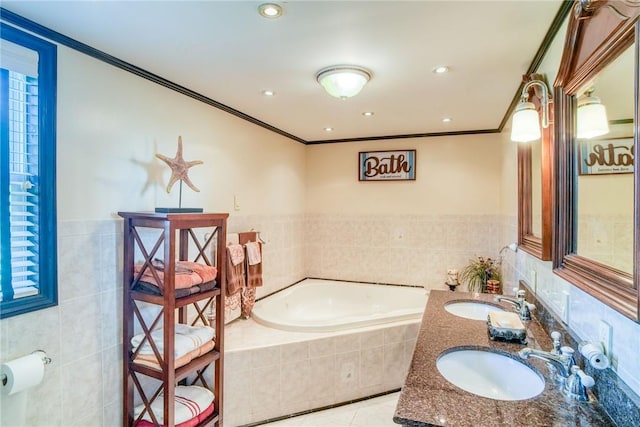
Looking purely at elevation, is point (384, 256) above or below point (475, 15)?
below

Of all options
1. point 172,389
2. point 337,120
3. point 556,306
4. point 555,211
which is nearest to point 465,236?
point 337,120

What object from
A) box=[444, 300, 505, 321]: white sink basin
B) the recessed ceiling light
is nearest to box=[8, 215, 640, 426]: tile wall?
box=[444, 300, 505, 321]: white sink basin

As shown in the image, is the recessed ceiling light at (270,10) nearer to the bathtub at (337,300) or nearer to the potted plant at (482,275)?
the bathtub at (337,300)

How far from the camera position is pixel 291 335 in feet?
8.89

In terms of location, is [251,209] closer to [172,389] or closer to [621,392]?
[172,389]

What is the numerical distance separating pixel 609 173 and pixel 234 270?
8.04ft

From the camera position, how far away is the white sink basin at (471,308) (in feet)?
7.69

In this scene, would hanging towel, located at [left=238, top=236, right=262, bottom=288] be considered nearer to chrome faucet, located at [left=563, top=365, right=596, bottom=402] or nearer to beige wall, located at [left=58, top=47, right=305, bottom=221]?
beige wall, located at [left=58, top=47, right=305, bottom=221]

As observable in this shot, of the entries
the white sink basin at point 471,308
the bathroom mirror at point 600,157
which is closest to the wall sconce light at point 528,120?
the bathroom mirror at point 600,157

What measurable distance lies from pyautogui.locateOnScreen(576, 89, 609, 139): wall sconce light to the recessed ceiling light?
1218mm

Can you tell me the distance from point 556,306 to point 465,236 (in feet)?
7.37

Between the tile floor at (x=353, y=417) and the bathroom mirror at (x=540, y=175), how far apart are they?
1.60 meters

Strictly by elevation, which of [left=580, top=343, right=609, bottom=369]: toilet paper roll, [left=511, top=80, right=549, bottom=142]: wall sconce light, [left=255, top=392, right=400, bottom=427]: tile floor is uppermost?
[left=511, top=80, right=549, bottom=142]: wall sconce light

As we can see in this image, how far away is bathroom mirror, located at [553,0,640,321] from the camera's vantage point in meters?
0.91
